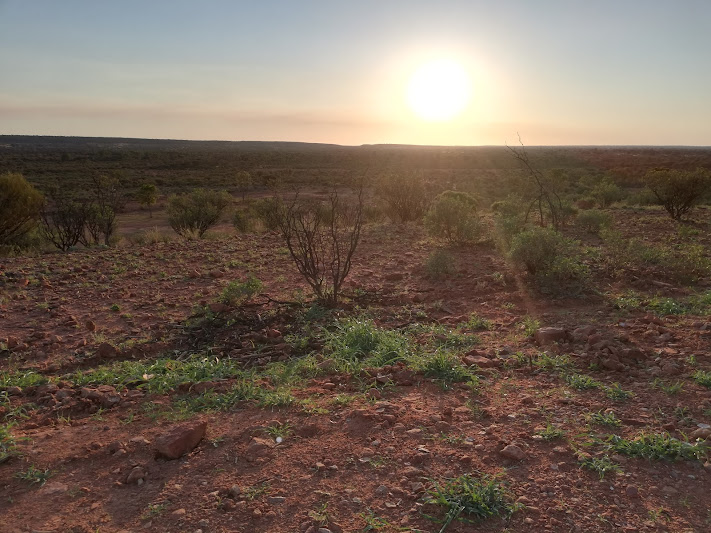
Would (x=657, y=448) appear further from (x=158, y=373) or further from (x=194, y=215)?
(x=194, y=215)

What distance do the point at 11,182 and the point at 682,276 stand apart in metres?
14.5

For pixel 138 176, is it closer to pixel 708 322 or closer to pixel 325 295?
pixel 325 295

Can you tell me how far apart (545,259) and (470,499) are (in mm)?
4692

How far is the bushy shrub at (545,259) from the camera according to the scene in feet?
21.4

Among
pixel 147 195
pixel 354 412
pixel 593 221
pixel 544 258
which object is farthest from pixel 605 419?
pixel 147 195

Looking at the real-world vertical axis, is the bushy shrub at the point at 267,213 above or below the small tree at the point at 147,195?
above

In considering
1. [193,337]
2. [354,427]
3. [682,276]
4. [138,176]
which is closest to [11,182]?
[193,337]

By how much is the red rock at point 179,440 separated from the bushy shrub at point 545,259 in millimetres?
4694

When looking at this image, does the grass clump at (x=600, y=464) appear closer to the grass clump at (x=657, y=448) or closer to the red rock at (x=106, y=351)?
the grass clump at (x=657, y=448)

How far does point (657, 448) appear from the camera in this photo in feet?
9.43

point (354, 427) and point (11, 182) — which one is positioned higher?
point (11, 182)

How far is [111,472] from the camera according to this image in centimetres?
285

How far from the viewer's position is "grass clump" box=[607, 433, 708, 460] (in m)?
2.85

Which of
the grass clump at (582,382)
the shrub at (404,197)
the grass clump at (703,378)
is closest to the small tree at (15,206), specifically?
the shrub at (404,197)
